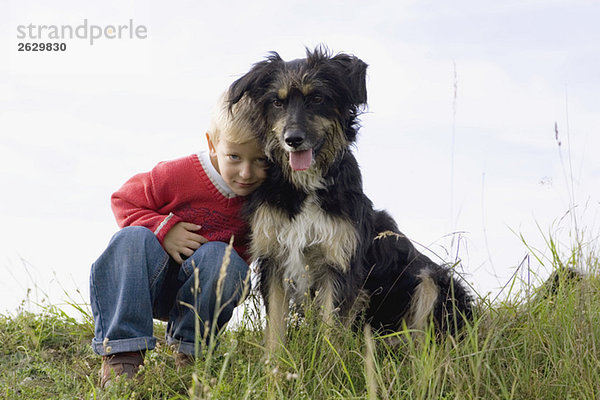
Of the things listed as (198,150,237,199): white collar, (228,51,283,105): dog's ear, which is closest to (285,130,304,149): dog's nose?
(228,51,283,105): dog's ear

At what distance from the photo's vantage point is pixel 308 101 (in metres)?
3.76

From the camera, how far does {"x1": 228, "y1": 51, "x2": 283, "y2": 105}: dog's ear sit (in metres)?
3.88

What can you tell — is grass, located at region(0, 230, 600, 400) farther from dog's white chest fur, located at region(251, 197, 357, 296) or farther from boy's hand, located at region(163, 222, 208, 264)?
boy's hand, located at region(163, 222, 208, 264)

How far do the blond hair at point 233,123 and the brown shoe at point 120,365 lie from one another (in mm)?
1519

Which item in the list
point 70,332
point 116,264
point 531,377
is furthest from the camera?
point 70,332

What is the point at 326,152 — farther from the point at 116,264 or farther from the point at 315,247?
the point at 116,264

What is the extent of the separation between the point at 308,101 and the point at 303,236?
87 centimetres

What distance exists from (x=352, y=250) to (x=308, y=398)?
3.74 ft

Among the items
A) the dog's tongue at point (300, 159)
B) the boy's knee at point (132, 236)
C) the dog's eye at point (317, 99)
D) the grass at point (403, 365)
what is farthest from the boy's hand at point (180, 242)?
the dog's eye at point (317, 99)

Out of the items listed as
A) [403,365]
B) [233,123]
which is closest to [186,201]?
[233,123]

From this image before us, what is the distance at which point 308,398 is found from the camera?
296 centimetres

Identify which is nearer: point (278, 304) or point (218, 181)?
point (278, 304)

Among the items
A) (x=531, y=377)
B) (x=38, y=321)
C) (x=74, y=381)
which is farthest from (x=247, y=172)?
(x=38, y=321)

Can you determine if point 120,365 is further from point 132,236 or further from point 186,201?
point 186,201
